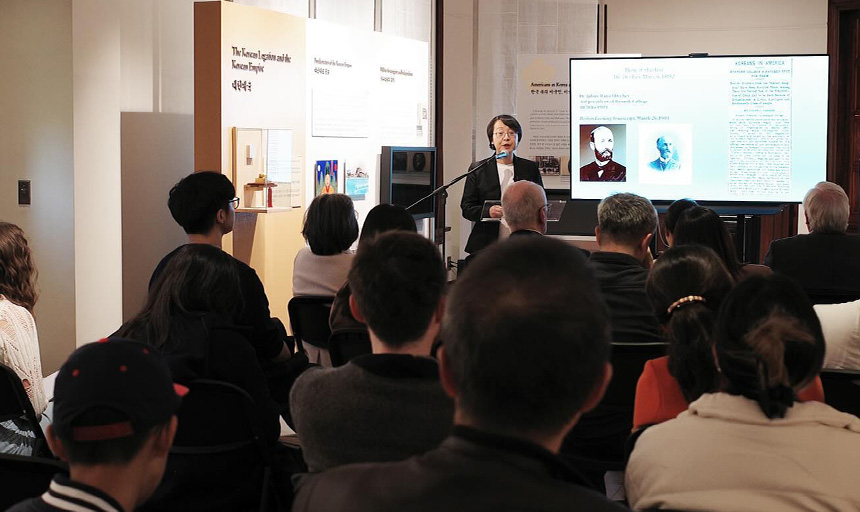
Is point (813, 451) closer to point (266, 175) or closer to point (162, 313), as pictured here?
point (162, 313)

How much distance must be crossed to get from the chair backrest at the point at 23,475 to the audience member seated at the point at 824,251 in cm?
341

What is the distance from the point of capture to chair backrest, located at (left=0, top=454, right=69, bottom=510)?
1681 mm

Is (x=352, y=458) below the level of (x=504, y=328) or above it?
below

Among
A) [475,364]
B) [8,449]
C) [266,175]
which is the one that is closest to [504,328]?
[475,364]

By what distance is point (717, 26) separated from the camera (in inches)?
408

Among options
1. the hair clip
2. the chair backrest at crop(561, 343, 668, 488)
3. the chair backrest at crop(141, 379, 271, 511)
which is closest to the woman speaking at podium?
the chair backrest at crop(561, 343, 668, 488)

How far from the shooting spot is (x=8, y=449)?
2902mm

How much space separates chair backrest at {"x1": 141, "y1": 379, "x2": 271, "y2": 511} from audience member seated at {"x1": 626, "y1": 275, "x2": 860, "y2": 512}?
1.16 metres

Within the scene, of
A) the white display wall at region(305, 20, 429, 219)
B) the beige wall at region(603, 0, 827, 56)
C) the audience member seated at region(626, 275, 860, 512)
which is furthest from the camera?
the beige wall at region(603, 0, 827, 56)

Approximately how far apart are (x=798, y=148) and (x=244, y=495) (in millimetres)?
4831

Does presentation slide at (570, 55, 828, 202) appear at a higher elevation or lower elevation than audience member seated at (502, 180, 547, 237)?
higher

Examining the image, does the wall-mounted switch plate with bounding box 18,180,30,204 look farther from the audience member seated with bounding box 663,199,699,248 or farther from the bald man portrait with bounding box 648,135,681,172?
the bald man portrait with bounding box 648,135,681,172

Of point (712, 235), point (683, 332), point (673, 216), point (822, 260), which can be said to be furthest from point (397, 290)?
point (822, 260)

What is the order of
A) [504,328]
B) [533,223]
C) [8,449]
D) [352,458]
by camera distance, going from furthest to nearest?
[533,223] < [8,449] < [352,458] < [504,328]
